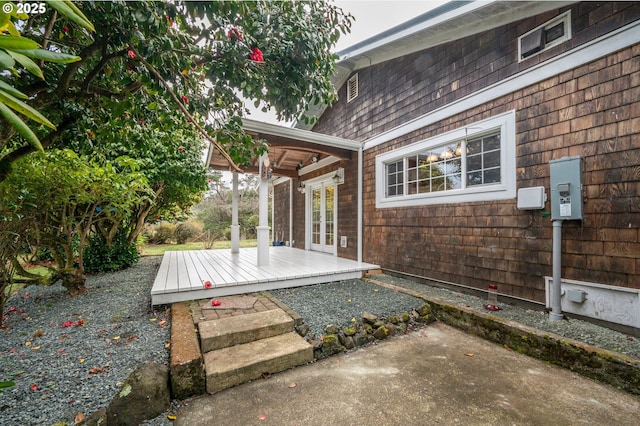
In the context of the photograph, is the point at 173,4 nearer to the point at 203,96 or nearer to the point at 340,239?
the point at 203,96

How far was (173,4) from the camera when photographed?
74.0 inches

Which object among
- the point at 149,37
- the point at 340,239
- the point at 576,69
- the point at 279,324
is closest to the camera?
the point at 149,37

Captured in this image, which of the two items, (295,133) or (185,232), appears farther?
(185,232)

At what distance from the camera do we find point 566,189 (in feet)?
9.36

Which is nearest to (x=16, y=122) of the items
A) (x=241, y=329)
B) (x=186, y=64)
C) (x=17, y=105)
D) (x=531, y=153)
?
(x=17, y=105)

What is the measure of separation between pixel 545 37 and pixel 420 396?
4144 millimetres

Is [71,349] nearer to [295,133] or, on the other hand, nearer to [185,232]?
[295,133]

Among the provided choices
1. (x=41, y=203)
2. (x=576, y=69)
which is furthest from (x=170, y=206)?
(x=576, y=69)

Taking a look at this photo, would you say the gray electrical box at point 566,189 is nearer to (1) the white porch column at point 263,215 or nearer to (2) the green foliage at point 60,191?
(1) the white porch column at point 263,215

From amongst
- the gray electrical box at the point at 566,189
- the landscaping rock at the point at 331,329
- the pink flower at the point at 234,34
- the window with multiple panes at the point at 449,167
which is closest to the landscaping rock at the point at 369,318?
the landscaping rock at the point at 331,329

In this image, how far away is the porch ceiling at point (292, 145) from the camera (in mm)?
4543

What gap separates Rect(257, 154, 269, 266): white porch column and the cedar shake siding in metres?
2.31

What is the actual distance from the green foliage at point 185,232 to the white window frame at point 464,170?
1007 centimetres

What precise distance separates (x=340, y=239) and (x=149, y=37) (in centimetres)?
537
